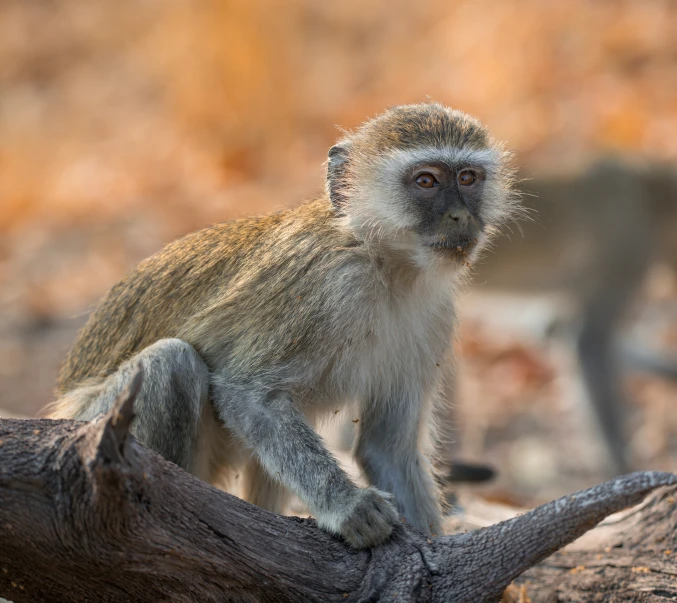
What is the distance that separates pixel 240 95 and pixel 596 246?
17.2 ft

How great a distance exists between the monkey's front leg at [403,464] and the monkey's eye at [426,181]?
0.87m

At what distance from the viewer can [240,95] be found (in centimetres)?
1216

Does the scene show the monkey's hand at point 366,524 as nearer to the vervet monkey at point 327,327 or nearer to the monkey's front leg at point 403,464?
the vervet monkey at point 327,327

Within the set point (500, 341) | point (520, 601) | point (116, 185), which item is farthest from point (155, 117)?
point (520, 601)

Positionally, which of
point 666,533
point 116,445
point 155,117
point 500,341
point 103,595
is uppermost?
point 155,117

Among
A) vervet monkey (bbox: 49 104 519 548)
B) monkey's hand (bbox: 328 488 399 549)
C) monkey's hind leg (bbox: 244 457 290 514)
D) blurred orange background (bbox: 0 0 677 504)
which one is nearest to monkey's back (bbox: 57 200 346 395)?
vervet monkey (bbox: 49 104 519 548)

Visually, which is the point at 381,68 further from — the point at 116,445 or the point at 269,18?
the point at 116,445

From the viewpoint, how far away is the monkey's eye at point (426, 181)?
3.51 metres

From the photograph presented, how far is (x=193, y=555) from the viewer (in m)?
2.64

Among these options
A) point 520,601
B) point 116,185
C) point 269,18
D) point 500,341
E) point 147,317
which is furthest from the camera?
point 269,18

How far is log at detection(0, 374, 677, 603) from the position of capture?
240cm

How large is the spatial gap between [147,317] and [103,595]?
1.39m

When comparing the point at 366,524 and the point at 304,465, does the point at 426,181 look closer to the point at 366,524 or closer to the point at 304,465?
the point at 304,465

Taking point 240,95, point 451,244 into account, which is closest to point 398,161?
point 451,244
